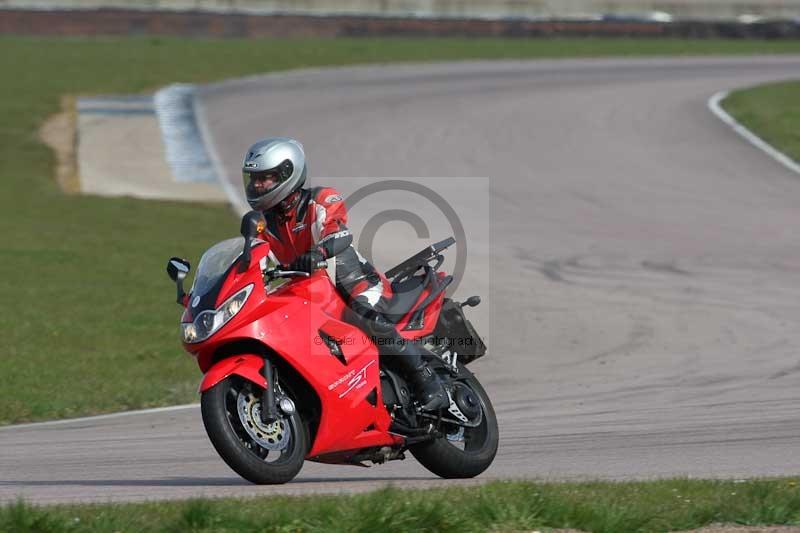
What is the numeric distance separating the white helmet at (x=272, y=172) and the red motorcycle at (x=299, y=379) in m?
0.25

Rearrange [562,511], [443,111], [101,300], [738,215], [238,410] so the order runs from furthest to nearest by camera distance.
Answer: [443,111] → [738,215] → [101,300] → [238,410] → [562,511]

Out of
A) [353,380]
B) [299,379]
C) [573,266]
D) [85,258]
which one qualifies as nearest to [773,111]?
[573,266]

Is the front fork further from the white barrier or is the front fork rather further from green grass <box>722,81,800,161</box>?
the white barrier

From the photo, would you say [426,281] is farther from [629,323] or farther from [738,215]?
[738,215]

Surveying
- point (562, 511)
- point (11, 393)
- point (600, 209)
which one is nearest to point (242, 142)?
point (600, 209)

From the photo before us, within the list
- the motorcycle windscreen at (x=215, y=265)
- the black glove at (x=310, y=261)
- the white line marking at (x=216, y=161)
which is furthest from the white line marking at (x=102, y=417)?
the white line marking at (x=216, y=161)

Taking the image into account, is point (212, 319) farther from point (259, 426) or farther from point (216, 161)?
point (216, 161)

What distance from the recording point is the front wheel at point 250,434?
686 centimetres

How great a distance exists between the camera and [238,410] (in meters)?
7.01

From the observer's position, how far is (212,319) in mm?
6996

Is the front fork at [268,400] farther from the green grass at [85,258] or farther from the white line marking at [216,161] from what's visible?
the white line marking at [216,161]

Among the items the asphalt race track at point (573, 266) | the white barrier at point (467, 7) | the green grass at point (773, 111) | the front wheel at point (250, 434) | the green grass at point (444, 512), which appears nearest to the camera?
the green grass at point (444, 512)

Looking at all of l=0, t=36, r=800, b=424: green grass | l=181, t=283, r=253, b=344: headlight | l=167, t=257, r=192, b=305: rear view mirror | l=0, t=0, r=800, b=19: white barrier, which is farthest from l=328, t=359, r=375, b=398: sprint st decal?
l=0, t=0, r=800, b=19: white barrier

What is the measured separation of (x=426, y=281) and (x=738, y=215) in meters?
12.7
